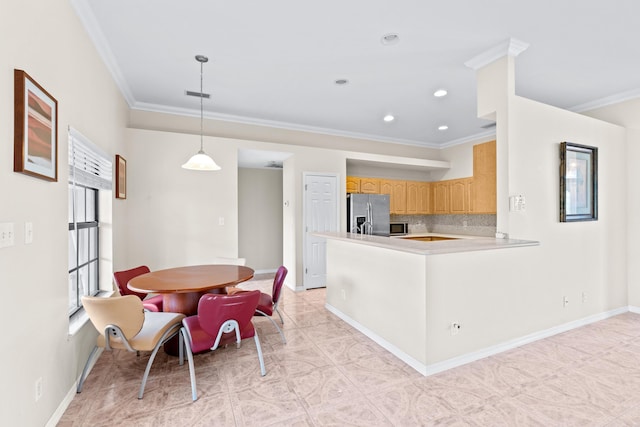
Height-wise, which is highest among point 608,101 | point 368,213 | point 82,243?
point 608,101

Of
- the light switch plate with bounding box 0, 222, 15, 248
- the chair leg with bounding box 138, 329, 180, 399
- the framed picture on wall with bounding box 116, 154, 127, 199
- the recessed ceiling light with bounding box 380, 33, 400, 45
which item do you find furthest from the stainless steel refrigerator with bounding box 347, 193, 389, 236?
the light switch plate with bounding box 0, 222, 15, 248

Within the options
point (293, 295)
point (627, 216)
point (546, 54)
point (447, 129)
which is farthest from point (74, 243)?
point (627, 216)

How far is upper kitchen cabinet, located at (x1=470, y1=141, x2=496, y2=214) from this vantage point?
5128 mm

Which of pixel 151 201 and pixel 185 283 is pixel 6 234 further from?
pixel 151 201

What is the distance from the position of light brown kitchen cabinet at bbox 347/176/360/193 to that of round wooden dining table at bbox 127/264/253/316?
3132 millimetres

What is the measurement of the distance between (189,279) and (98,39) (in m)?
2.27

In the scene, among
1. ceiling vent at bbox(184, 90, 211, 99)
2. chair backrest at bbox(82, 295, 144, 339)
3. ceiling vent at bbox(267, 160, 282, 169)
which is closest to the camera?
chair backrest at bbox(82, 295, 144, 339)

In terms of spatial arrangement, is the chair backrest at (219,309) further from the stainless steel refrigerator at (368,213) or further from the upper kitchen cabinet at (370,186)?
the upper kitchen cabinet at (370,186)

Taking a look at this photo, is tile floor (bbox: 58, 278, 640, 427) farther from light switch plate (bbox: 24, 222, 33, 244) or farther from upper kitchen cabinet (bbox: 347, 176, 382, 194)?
upper kitchen cabinet (bbox: 347, 176, 382, 194)

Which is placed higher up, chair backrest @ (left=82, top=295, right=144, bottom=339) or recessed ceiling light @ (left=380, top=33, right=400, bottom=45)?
recessed ceiling light @ (left=380, top=33, right=400, bottom=45)

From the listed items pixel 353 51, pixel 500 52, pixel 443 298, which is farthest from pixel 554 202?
pixel 353 51

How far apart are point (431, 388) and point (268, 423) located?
3.91 ft

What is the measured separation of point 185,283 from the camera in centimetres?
258

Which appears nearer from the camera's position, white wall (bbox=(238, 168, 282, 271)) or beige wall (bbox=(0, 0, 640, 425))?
beige wall (bbox=(0, 0, 640, 425))
